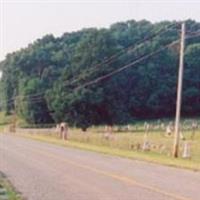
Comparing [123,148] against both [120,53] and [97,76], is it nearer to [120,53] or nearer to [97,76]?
[97,76]

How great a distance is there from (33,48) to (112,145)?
319 feet

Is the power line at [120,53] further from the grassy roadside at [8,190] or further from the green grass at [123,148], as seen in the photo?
the grassy roadside at [8,190]

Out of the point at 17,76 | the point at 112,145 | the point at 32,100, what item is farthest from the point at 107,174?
the point at 17,76

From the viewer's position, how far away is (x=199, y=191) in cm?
1520

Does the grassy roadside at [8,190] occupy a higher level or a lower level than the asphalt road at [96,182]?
lower

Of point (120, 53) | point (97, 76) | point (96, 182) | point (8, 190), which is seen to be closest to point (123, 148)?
point (96, 182)

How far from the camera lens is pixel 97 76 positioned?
307 feet

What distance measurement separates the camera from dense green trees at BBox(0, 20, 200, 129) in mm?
92000

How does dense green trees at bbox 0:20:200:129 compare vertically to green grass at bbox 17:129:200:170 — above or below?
above

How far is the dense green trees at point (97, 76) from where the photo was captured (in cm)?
9200

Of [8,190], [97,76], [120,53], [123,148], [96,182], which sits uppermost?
[120,53]

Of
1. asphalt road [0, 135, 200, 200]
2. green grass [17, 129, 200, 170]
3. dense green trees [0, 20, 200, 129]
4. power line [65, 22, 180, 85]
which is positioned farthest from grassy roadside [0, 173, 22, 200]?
power line [65, 22, 180, 85]

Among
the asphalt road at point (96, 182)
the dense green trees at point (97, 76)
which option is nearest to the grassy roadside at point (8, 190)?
the asphalt road at point (96, 182)

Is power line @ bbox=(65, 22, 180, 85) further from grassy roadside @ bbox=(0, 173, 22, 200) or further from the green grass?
grassy roadside @ bbox=(0, 173, 22, 200)
